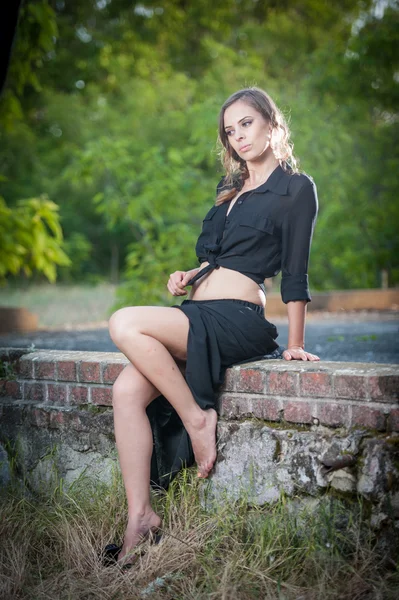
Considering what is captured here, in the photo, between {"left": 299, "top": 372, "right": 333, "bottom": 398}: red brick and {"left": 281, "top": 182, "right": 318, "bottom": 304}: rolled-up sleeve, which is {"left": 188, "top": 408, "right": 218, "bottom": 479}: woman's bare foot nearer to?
{"left": 299, "top": 372, "right": 333, "bottom": 398}: red brick

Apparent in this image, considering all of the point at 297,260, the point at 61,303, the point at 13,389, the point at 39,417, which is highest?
the point at 297,260

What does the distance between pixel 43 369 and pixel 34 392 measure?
6.0 inches

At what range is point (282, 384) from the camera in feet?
8.40

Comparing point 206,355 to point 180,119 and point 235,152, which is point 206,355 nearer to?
point 235,152

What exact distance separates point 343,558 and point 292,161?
1.63m

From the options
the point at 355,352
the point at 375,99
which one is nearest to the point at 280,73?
the point at 375,99

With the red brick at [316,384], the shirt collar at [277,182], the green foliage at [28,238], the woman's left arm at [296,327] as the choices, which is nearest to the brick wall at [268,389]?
the red brick at [316,384]

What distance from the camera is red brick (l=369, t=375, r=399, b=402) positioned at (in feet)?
7.58

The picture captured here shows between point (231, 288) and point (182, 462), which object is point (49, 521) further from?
point (231, 288)

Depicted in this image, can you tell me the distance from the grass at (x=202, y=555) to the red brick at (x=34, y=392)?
64cm

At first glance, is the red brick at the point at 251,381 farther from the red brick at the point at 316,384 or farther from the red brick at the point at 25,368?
the red brick at the point at 25,368

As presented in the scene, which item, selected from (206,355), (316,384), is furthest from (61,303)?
(316,384)

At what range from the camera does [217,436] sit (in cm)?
274

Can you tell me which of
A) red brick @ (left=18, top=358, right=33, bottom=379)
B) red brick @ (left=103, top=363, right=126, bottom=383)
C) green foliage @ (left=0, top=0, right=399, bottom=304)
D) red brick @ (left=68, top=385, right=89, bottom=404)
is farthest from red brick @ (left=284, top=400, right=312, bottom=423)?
green foliage @ (left=0, top=0, right=399, bottom=304)
